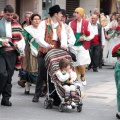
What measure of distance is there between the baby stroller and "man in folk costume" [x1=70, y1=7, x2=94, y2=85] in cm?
310

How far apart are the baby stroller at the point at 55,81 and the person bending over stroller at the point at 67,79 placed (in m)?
0.08

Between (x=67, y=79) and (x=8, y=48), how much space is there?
3.99ft

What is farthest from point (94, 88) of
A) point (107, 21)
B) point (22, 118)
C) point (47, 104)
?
point (107, 21)

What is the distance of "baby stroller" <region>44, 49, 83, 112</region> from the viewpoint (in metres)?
9.31

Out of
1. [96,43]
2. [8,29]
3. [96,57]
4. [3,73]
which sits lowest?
[96,57]

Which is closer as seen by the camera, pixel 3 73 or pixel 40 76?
pixel 3 73

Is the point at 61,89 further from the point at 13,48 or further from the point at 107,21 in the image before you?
the point at 107,21

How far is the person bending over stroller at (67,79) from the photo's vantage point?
→ 929cm

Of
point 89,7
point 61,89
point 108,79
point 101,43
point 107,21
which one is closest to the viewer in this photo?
point 61,89

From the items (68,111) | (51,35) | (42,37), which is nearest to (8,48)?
(42,37)

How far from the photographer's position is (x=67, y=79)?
9398 millimetres

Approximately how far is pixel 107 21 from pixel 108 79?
5171 millimetres

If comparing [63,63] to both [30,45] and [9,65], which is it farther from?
[30,45]

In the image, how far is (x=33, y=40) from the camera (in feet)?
37.3
